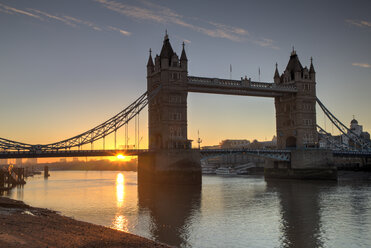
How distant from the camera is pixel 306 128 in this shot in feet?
277

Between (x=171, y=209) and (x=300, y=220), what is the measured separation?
14250 millimetres

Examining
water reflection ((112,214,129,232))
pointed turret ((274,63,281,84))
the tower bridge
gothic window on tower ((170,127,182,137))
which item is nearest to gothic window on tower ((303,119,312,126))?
the tower bridge

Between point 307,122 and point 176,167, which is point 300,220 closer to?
point 176,167

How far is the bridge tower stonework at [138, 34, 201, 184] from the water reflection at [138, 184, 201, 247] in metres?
2.49

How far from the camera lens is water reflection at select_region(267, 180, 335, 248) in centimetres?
2795

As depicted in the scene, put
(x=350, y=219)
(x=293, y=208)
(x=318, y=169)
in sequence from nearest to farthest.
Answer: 1. (x=350, y=219)
2. (x=293, y=208)
3. (x=318, y=169)

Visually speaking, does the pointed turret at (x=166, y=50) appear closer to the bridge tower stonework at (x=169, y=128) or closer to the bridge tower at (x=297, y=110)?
the bridge tower stonework at (x=169, y=128)

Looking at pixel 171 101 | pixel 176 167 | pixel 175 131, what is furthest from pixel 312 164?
pixel 171 101

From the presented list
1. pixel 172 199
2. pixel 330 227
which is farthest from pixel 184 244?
pixel 172 199

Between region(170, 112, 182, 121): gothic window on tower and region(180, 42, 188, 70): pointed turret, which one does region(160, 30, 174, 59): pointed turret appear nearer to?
region(180, 42, 188, 70): pointed turret

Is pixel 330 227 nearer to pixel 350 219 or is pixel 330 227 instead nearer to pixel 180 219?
pixel 350 219

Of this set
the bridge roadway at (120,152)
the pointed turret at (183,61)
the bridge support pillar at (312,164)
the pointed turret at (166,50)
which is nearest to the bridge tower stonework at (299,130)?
the bridge support pillar at (312,164)

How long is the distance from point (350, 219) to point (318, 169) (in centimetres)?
4630

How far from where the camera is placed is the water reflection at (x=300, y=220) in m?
28.0
